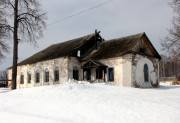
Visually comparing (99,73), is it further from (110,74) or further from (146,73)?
(146,73)

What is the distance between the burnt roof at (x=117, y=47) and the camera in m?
29.5

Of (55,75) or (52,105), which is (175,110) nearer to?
(52,105)

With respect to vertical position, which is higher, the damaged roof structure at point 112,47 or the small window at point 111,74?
the damaged roof structure at point 112,47

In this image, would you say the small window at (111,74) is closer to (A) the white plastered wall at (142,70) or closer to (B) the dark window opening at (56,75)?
(A) the white plastered wall at (142,70)

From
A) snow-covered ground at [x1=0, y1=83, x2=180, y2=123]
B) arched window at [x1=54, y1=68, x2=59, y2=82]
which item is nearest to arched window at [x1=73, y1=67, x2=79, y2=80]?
arched window at [x1=54, y1=68, x2=59, y2=82]

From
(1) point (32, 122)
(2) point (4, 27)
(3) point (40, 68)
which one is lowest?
(1) point (32, 122)

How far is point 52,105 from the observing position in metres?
13.7

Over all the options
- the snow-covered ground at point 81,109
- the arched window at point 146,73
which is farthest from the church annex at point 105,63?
the snow-covered ground at point 81,109

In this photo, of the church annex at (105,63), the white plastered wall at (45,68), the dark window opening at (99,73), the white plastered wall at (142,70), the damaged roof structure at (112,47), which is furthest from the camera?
the white plastered wall at (45,68)

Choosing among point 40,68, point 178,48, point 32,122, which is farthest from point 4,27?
point 32,122

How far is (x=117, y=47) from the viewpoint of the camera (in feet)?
103

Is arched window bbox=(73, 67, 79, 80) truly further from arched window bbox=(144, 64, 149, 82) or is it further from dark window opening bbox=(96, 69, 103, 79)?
arched window bbox=(144, 64, 149, 82)

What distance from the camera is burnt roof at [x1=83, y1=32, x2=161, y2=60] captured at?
2954 cm

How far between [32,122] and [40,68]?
26569mm
